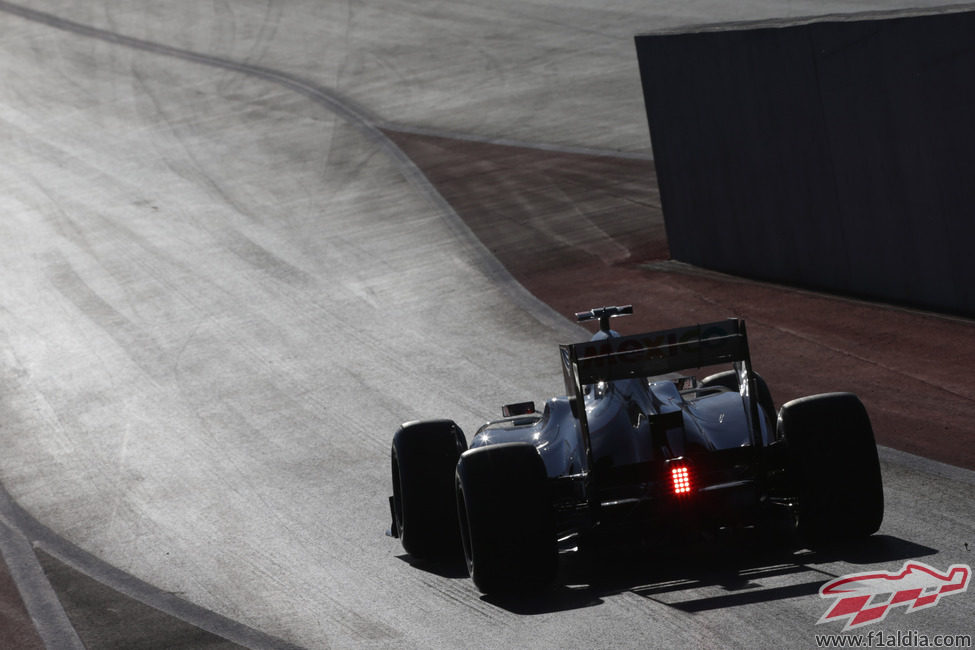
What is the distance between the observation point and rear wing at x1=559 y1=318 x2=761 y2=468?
902 centimetres

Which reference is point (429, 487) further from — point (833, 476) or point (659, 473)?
point (833, 476)

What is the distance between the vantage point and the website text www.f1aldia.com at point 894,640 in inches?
290

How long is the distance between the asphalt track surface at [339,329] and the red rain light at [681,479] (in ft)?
2.11

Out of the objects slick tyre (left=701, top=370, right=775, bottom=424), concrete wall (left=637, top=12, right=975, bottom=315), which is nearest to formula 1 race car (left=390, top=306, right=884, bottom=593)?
slick tyre (left=701, top=370, right=775, bottom=424)

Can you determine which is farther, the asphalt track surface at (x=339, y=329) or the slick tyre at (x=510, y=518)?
the asphalt track surface at (x=339, y=329)

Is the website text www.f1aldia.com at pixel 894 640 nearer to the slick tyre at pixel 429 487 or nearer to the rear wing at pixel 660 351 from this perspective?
the rear wing at pixel 660 351

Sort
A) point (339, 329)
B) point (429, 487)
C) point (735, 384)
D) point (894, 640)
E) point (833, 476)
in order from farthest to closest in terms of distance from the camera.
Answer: point (339, 329)
point (735, 384)
point (429, 487)
point (833, 476)
point (894, 640)

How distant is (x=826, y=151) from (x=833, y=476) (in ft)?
32.5

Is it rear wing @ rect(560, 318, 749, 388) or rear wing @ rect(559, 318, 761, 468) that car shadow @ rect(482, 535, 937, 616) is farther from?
rear wing @ rect(560, 318, 749, 388)

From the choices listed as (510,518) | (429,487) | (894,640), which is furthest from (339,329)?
(894,640)

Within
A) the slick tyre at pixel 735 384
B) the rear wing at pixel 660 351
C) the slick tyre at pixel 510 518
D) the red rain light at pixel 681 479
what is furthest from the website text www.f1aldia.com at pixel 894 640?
the slick tyre at pixel 735 384

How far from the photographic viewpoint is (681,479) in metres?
8.80

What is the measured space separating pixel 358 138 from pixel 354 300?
12.1m

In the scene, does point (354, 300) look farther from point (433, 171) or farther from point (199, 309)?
point (433, 171)
